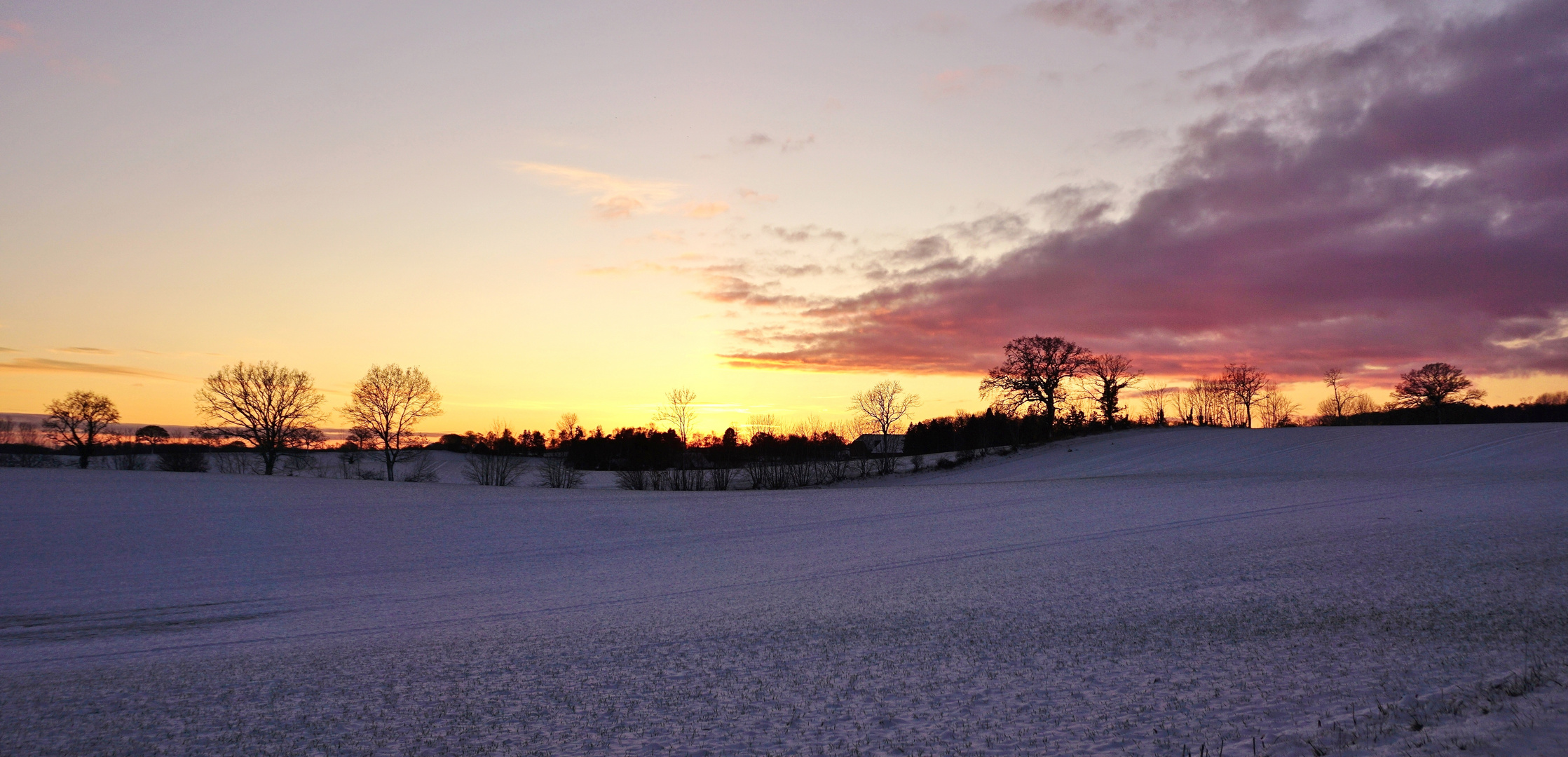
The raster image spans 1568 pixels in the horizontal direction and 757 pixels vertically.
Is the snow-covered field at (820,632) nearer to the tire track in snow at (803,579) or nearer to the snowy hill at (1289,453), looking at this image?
the tire track in snow at (803,579)

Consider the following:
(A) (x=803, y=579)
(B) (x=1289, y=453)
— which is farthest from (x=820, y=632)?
(B) (x=1289, y=453)

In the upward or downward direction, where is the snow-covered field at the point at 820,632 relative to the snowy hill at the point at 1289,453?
downward

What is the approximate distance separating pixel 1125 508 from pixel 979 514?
18.9 ft

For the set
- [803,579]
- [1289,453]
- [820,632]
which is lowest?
[803,579]

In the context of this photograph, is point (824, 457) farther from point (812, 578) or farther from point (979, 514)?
point (812, 578)

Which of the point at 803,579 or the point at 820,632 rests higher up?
the point at 820,632

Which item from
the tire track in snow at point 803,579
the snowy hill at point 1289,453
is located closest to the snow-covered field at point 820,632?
the tire track in snow at point 803,579

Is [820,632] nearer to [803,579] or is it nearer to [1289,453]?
[803,579]

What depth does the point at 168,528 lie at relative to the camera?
1235 inches

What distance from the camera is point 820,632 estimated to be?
13211mm

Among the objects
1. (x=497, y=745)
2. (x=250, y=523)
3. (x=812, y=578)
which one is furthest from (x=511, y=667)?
(x=250, y=523)

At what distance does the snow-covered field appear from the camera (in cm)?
811

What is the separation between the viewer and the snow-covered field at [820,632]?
26.6 feet

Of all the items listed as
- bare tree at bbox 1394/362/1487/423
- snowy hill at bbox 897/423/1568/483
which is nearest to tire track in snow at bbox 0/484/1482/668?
snowy hill at bbox 897/423/1568/483
